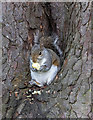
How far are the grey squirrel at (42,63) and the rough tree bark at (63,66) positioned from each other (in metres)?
0.06

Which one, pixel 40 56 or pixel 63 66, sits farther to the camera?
pixel 40 56

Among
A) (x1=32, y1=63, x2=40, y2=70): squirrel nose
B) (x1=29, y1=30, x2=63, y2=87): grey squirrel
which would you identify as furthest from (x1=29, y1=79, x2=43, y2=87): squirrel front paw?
(x1=32, y1=63, x2=40, y2=70): squirrel nose

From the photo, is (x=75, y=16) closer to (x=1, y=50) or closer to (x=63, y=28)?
(x=63, y=28)

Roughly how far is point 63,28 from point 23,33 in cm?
37

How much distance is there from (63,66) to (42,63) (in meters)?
0.30

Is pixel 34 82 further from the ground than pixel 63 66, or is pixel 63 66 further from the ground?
pixel 63 66

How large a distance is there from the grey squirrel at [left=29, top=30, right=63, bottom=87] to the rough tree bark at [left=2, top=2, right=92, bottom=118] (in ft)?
0.19

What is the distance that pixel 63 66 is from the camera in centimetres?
118

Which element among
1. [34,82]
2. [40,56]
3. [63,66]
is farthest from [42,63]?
[63,66]

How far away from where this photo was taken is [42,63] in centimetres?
143

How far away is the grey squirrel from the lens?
4.51 feet

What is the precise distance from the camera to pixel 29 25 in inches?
54.2

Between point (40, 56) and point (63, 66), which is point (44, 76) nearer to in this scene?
point (40, 56)

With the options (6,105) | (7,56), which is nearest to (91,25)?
(7,56)
